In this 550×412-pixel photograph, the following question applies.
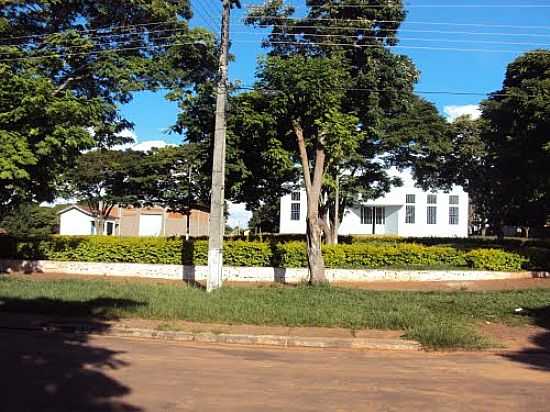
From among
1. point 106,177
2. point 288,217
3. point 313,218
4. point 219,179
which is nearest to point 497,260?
point 313,218

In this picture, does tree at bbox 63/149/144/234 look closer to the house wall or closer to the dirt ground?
the dirt ground

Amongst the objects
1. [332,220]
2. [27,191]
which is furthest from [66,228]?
[27,191]

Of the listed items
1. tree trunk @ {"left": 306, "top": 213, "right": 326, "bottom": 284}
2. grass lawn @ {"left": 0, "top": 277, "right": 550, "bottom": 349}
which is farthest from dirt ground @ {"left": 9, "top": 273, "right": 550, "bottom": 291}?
grass lawn @ {"left": 0, "top": 277, "right": 550, "bottom": 349}

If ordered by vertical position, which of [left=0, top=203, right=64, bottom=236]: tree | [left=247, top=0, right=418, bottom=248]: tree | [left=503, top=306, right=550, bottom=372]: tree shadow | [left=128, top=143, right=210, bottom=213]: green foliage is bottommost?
[left=503, top=306, right=550, bottom=372]: tree shadow

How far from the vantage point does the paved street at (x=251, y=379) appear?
21.3 feet

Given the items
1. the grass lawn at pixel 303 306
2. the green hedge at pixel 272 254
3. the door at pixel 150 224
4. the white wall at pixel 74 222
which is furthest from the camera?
the door at pixel 150 224

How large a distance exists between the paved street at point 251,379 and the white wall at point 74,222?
4556cm

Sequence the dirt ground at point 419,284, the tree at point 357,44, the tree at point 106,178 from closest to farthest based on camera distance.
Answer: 1. the dirt ground at point 419,284
2. the tree at point 357,44
3. the tree at point 106,178

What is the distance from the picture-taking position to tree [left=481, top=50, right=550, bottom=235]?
22047 millimetres

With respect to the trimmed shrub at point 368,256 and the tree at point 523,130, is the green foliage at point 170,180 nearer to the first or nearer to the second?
the trimmed shrub at point 368,256

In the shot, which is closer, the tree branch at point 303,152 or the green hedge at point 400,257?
the tree branch at point 303,152

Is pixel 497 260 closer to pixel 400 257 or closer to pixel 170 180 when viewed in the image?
pixel 400 257

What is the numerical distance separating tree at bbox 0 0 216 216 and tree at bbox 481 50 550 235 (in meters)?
11.6

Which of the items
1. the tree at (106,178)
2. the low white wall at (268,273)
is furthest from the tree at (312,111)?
the tree at (106,178)
